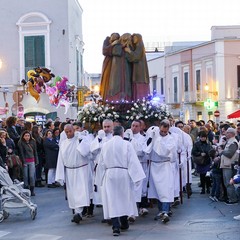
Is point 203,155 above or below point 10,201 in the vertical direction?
above

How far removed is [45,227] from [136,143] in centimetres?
236

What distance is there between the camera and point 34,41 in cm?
3675

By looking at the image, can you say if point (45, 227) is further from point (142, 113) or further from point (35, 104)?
point (35, 104)

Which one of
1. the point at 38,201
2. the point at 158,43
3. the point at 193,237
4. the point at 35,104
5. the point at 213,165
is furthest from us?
the point at 158,43

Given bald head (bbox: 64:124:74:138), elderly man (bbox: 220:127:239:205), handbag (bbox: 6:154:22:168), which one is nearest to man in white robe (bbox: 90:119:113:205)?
bald head (bbox: 64:124:74:138)

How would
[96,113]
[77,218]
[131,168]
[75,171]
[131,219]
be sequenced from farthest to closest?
[96,113], [75,171], [77,218], [131,219], [131,168]

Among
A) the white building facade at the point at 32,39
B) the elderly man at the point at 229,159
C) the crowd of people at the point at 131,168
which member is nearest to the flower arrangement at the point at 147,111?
the crowd of people at the point at 131,168

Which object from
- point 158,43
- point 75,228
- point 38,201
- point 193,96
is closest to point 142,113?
point 38,201

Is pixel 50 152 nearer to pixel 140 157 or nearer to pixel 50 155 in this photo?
pixel 50 155

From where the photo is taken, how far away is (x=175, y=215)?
1293cm

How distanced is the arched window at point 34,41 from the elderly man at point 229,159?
78.1ft

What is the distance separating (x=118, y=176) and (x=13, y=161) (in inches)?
185

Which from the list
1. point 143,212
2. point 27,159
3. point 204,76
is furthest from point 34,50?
point 143,212

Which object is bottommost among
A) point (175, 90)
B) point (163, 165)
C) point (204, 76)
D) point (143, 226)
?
point (143, 226)
